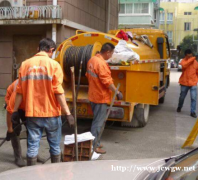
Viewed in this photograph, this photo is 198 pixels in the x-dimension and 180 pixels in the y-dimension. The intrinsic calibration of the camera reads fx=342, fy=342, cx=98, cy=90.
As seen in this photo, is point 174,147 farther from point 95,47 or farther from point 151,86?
point 95,47

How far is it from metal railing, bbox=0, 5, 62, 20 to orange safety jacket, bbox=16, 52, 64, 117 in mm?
8876

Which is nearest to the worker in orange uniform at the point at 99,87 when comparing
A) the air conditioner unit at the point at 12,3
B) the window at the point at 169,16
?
the air conditioner unit at the point at 12,3

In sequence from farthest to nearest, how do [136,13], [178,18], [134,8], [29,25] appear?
[178,18] < [134,8] < [136,13] < [29,25]

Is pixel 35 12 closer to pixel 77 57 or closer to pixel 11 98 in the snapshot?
pixel 77 57

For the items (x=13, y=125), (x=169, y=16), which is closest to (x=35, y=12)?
(x=13, y=125)

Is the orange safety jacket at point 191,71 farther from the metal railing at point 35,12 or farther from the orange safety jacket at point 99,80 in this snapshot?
the metal railing at point 35,12

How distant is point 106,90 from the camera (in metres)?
5.63

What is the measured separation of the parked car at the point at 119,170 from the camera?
2.42 m

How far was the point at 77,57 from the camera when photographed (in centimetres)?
671

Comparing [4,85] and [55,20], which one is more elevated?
[55,20]

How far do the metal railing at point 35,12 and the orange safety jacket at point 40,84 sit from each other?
29.1 ft

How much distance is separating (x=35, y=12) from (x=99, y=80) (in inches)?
310

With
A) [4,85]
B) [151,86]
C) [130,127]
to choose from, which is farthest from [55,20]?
[151,86]

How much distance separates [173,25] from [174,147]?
6183 cm
